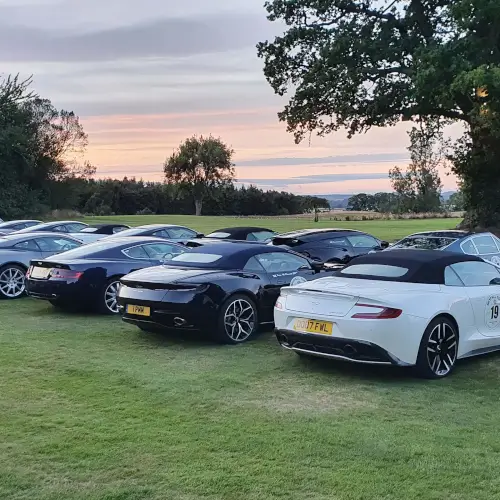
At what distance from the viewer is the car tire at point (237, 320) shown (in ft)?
30.1

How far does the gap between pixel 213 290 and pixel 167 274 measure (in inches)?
30.3

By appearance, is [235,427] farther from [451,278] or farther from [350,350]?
[451,278]

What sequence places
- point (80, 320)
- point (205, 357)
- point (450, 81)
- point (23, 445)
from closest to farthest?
point (23, 445) → point (205, 357) → point (80, 320) → point (450, 81)

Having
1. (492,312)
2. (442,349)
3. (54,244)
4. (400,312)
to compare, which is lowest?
(442,349)

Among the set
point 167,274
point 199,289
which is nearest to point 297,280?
point 199,289

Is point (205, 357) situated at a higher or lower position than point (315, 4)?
lower

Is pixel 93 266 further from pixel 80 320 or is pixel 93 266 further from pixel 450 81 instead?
pixel 450 81

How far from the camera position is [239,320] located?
30.9 feet

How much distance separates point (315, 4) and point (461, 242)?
54.4 feet

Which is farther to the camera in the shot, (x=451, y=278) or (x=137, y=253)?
(x=137, y=253)

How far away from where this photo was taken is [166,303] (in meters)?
9.04

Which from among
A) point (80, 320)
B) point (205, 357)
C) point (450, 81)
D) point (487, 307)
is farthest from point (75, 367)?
point (450, 81)

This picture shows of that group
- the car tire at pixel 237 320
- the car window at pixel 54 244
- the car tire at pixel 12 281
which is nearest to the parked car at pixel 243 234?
the car window at pixel 54 244

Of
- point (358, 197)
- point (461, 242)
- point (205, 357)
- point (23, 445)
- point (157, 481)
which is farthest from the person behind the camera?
point (358, 197)
